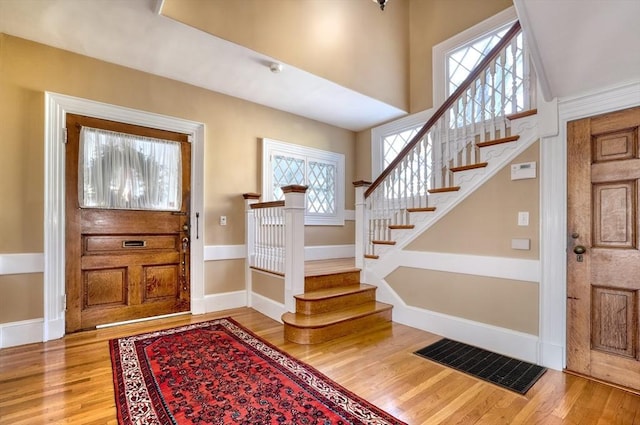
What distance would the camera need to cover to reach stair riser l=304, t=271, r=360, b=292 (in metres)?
3.44

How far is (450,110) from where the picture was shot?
323 cm

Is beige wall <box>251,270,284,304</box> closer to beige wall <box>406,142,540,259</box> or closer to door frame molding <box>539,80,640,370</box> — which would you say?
beige wall <box>406,142,540,259</box>

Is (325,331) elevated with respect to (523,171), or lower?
lower

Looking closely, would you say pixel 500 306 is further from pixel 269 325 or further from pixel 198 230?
pixel 198 230

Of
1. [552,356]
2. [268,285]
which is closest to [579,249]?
[552,356]

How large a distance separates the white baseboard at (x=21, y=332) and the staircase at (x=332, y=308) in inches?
90.6

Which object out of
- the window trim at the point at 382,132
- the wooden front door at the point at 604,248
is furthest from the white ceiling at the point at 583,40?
the window trim at the point at 382,132

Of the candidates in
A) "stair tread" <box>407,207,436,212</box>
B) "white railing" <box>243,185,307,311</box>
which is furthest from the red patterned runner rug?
"stair tread" <box>407,207,436,212</box>

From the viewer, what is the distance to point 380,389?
2.07 metres

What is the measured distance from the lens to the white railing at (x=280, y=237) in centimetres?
321

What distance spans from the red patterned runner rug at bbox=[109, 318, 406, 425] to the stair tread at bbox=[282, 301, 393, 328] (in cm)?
34

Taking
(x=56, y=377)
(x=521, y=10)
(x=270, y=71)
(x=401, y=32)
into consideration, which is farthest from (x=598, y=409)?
(x=401, y=32)

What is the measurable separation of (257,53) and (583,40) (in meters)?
2.64

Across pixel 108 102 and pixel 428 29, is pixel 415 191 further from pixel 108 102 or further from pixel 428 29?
pixel 108 102
